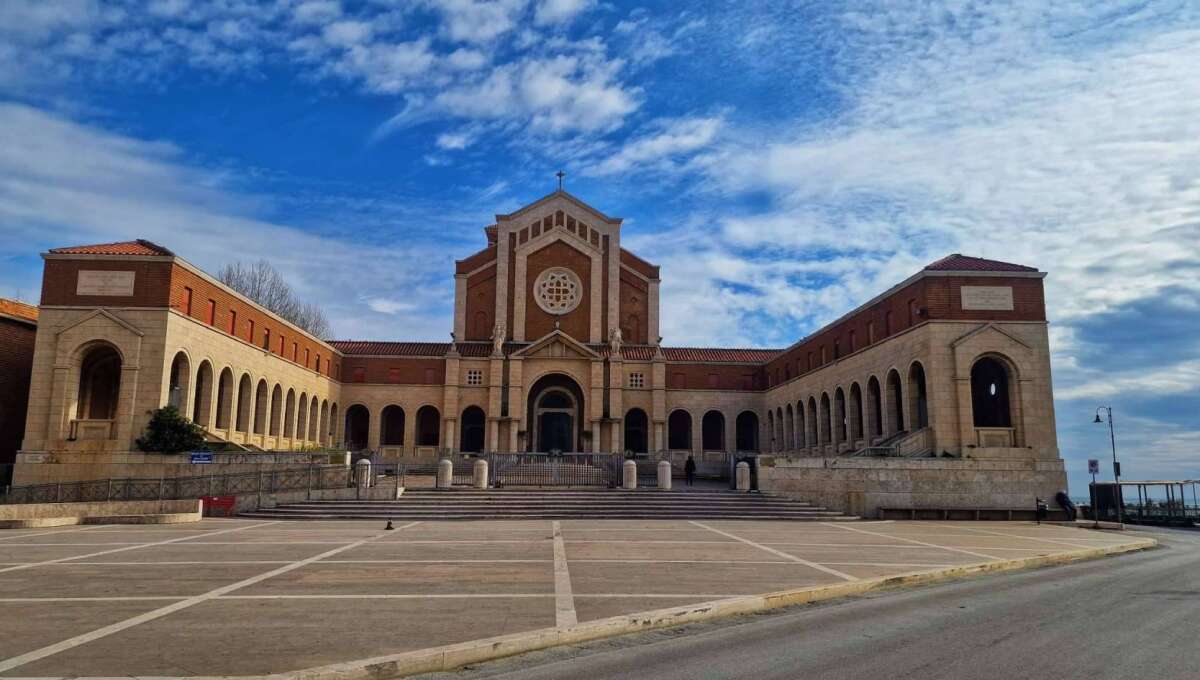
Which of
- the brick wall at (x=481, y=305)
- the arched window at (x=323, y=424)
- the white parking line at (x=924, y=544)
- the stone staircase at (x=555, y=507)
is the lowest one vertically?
the white parking line at (x=924, y=544)

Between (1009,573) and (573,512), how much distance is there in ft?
47.2

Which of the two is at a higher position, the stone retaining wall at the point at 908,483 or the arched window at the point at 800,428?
the arched window at the point at 800,428

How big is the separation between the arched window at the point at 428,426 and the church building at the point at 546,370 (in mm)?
142

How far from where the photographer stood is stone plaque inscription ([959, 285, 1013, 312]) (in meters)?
31.7

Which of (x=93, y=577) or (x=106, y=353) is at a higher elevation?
(x=106, y=353)

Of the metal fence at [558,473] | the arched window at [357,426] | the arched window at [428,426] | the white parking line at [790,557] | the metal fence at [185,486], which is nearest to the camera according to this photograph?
the white parking line at [790,557]

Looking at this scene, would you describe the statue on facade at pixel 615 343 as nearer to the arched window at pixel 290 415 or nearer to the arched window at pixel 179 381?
the arched window at pixel 290 415

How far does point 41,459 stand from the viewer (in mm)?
30359

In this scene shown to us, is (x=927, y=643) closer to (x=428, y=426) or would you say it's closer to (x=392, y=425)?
(x=428, y=426)

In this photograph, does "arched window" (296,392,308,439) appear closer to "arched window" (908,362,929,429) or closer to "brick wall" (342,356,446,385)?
"brick wall" (342,356,446,385)

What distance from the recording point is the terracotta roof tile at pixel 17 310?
34562 millimetres

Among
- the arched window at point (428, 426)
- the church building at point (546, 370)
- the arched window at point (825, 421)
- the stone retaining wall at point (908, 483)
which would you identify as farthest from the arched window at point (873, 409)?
the arched window at point (428, 426)

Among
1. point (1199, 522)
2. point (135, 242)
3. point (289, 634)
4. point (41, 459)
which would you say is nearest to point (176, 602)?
point (289, 634)

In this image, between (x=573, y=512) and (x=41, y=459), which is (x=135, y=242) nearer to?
(x=41, y=459)
